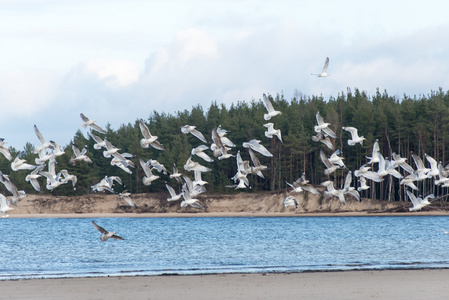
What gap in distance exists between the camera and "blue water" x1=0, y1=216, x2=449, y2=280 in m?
26.8

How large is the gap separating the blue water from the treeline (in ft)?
67.5

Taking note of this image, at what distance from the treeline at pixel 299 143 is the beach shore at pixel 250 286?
155ft

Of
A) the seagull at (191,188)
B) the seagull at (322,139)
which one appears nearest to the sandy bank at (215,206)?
the seagull at (191,188)

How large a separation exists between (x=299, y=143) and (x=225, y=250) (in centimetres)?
4336

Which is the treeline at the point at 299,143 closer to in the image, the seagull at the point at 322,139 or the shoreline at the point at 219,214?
the shoreline at the point at 219,214

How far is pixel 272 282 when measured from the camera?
21609mm

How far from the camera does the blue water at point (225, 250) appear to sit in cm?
2680

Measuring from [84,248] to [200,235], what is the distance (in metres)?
10.9

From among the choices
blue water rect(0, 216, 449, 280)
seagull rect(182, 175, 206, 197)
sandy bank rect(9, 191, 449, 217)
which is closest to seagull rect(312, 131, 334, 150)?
blue water rect(0, 216, 449, 280)

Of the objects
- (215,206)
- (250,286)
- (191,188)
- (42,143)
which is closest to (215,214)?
(215,206)

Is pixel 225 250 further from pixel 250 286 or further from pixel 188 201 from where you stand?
pixel 250 286

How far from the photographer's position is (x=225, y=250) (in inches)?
1379

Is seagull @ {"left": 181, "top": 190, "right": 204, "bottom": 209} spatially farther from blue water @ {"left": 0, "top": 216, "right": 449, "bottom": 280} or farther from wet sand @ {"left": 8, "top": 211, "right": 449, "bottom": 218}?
wet sand @ {"left": 8, "top": 211, "right": 449, "bottom": 218}

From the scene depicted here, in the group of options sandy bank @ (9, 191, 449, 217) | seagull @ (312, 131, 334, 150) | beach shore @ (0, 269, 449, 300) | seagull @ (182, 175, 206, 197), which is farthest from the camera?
sandy bank @ (9, 191, 449, 217)
